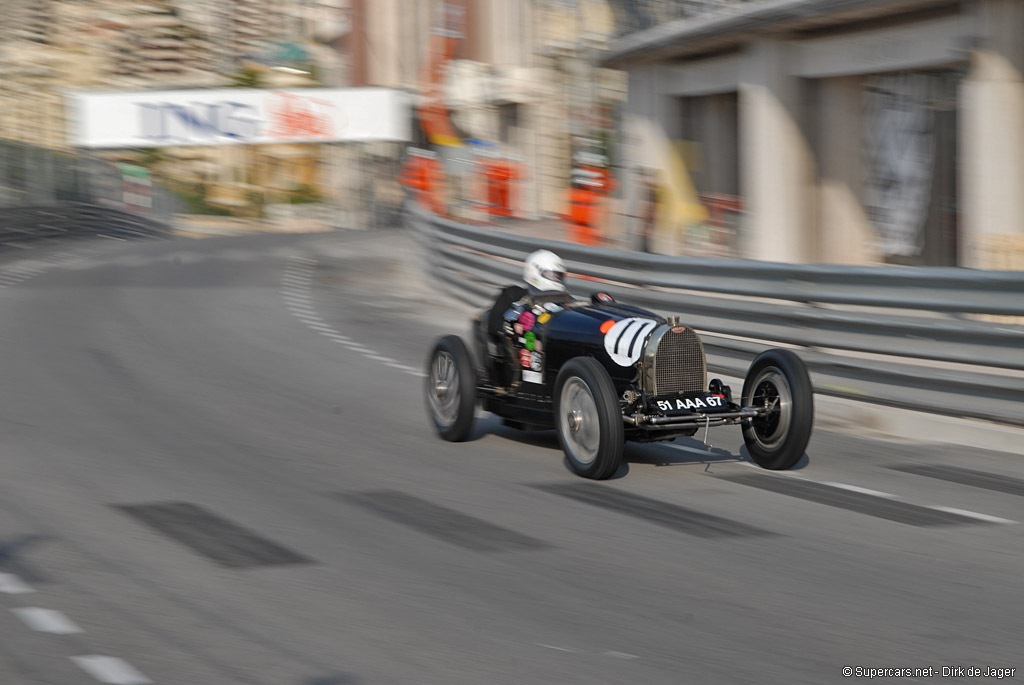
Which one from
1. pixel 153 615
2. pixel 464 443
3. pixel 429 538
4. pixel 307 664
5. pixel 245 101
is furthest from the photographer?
pixel 245 101

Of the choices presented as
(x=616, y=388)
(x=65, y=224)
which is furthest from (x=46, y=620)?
(x=65, y=224)

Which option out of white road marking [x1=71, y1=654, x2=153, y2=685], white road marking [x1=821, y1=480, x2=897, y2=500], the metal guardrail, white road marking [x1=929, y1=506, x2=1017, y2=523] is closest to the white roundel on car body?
white road marking [x1=821, y1=480, x2=897, y2=500]

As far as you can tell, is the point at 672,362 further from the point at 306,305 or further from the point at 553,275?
the point at 306,305

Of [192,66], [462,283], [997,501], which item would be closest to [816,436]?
[997,501]

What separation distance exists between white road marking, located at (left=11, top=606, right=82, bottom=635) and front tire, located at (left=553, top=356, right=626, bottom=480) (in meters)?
3.58

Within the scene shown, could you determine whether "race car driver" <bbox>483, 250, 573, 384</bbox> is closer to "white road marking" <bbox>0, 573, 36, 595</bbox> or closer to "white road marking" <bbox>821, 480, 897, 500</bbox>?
"white road marking" <bbox>821, 480, 897, 500</bbox>

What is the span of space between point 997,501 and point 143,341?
1049cm

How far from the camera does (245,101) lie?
50.0 meters

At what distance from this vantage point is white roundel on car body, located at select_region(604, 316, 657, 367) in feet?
28.6

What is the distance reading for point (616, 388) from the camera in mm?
8852

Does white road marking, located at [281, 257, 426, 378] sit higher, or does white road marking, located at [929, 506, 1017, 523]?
white road marking, located at [929, 506, 1017, 523]

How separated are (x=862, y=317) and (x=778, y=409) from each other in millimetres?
2577

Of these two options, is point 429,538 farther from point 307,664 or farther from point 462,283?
point 462,283

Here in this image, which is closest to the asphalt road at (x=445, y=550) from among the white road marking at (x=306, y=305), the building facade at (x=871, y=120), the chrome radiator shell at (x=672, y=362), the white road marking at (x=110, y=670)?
the white road marking at (x=110, y=670)
